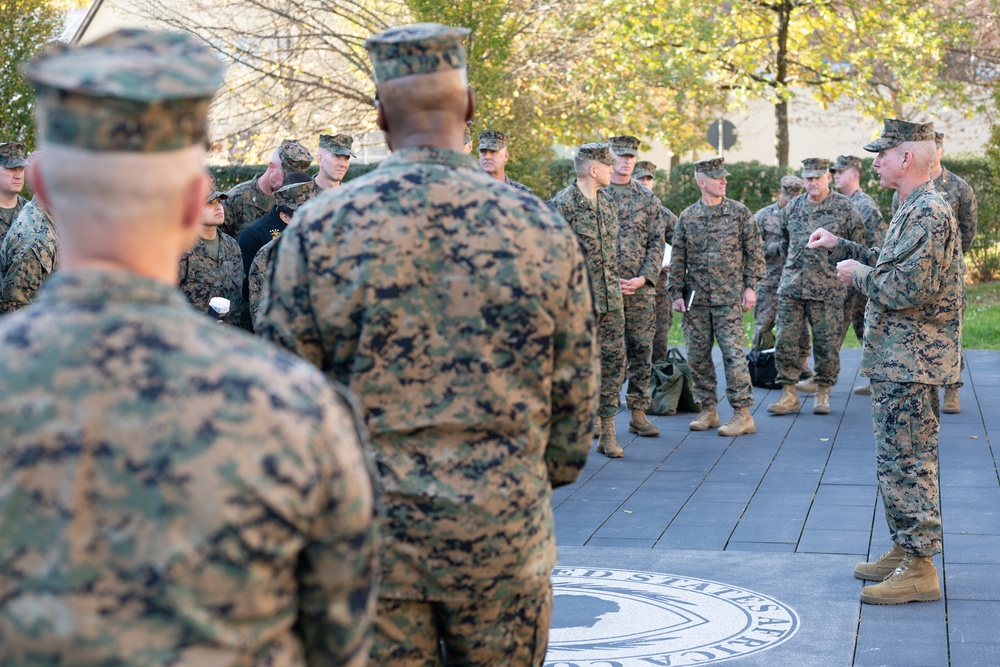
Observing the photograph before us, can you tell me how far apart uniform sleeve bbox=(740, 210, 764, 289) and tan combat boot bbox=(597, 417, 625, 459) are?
79.3 inches

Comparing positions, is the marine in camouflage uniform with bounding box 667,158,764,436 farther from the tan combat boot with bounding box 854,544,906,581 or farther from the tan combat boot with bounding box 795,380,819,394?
the tan combat boot with bounding box 854,544,906,581

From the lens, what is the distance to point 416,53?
3.22 m

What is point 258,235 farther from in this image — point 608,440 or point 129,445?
point 129,445

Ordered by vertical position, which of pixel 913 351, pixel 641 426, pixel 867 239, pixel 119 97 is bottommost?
pixel 641 426

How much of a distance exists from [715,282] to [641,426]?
1375mm

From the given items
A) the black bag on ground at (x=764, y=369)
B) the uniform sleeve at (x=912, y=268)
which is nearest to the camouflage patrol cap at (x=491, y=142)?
the black bag on ground at (x=764, y=369)

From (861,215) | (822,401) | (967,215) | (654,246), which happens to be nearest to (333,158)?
(654,246)

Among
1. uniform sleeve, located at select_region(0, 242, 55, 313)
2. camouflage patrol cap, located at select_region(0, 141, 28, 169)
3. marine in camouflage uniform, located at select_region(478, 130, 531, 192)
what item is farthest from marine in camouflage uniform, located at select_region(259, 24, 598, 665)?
camouflage patrol cap, located at select_region(0, 141, 28, 169)

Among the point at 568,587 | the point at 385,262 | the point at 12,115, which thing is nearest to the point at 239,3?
the point at 12,115

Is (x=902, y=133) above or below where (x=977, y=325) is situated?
above

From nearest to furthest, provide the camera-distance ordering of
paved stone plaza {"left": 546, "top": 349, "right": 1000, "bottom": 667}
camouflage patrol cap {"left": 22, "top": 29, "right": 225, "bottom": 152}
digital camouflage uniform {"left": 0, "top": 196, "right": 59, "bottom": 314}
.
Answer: camouflage patrol cap {"left": 22, "top": 29, "right": 225, "bottom": 152} → paved stone plaza {"left": 546, "top": 349, "right": 1000, "bottom": 667} → digital camouflage uniform {"left": 0, "top": 196, "right": 59, "bottom": 314}

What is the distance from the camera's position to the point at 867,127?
33.8 m

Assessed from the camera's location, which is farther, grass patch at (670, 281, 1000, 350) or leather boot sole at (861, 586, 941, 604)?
grass patch at (670, 281, 1000, 350)

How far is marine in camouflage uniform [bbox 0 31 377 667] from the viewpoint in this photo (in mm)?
1839
